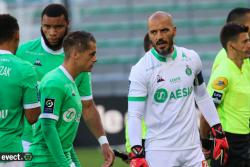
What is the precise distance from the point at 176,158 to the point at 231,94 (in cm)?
145

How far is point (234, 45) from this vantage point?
28.1 feet

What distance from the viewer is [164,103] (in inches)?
284

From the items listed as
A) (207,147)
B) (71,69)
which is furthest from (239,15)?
(71,69)

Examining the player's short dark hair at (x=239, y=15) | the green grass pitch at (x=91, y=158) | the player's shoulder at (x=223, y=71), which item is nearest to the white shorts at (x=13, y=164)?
the player's shoulder at (x=223, y=71)

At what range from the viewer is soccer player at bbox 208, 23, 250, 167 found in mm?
8391

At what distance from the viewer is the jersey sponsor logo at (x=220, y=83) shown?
8.34 metres

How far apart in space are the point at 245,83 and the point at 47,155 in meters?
2.52

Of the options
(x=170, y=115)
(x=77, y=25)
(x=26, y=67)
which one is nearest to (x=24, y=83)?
(x=26, y=67)

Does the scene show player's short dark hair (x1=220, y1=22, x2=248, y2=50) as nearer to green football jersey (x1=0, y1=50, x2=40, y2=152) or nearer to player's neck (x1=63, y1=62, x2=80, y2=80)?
player's neck (x1=63, y1=62, x2=80, y2=80)

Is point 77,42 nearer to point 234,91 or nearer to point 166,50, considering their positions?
point 166,50

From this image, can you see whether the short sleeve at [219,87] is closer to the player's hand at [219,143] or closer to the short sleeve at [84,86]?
the player's hand at [219,143]

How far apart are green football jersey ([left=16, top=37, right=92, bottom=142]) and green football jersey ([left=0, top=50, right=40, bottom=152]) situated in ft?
3.73

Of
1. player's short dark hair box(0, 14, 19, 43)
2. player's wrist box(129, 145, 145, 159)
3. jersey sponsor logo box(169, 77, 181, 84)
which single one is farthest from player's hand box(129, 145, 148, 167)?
player's short dark hair box(0, 14, 19, 43)

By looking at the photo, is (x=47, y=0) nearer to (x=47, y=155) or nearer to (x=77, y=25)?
(x=77, y=25)
